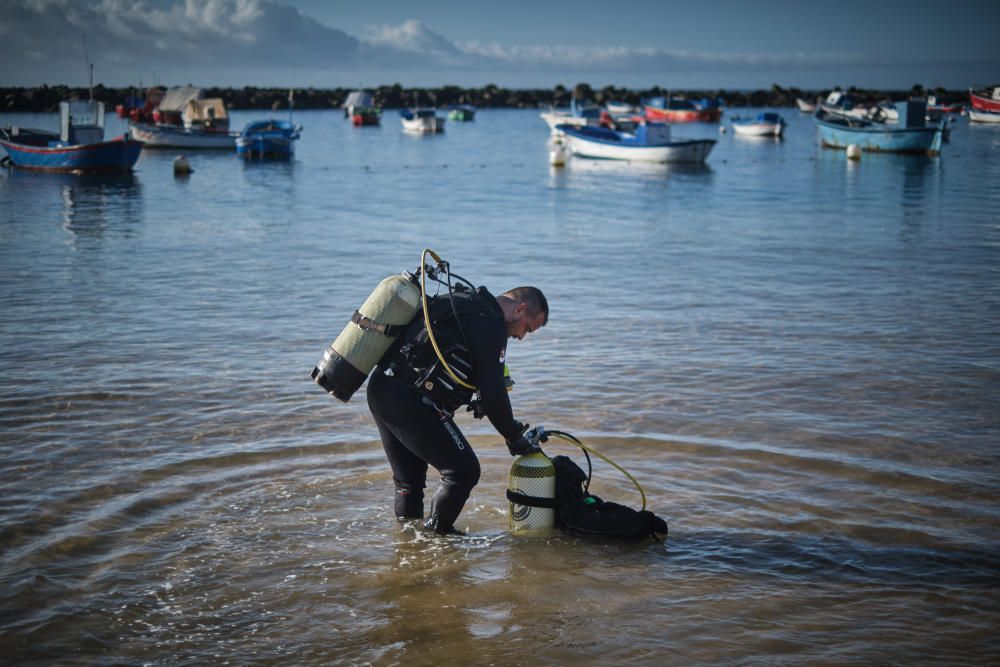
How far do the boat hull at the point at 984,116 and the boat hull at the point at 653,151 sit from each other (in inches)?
1937

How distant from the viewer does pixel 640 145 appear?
4281 cm

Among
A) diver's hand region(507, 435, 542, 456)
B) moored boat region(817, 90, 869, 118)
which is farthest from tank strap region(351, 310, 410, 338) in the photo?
moored boat region(817, 90, 869, 118)

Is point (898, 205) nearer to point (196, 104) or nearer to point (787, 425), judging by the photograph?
point (787, 425)

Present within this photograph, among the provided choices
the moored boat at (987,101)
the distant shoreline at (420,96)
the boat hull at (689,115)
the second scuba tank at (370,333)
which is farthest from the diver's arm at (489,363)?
the distant shoreline at (420,96)

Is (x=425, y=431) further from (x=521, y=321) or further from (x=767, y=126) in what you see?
(x=767, y=126)

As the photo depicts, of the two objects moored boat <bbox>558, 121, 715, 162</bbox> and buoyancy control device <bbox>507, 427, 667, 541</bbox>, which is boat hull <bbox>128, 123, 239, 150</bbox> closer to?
moored boat <bbox>558, 121, 715, 162</bbox>

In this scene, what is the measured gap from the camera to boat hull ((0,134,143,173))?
3562 centimetres

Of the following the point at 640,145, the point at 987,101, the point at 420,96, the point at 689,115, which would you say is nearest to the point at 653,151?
the point at 640,145

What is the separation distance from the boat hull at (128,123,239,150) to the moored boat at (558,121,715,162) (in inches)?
823

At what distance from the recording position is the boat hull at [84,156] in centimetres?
3562

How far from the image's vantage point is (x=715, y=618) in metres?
4.77

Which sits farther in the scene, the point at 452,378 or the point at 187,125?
the point at 187,125

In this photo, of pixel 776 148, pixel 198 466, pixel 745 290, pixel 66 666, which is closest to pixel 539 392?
pixel 198 466

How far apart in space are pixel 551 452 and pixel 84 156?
33.5 metres
